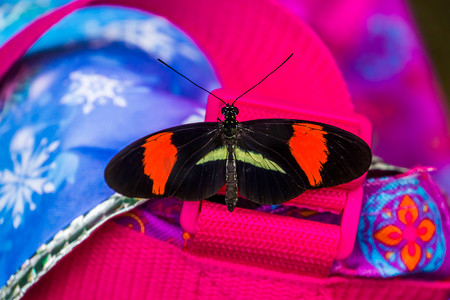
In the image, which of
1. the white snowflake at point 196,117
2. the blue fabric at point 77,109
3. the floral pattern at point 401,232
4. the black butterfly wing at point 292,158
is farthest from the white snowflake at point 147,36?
the floral pattern at point 401,232

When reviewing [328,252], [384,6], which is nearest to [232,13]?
[384,6]

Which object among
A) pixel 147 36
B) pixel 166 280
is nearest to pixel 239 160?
pixel 166 280

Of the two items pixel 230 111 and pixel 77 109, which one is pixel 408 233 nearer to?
pixel 230 111

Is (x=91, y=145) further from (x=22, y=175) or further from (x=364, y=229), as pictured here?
(x=364, y=229)

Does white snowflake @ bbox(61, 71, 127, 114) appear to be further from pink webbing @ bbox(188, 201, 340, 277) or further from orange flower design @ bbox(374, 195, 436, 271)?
orange flower design @ bbox(374, 195, 436, 271)

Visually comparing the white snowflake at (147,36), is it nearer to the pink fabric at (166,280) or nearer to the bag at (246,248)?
the bag at (246,248)
